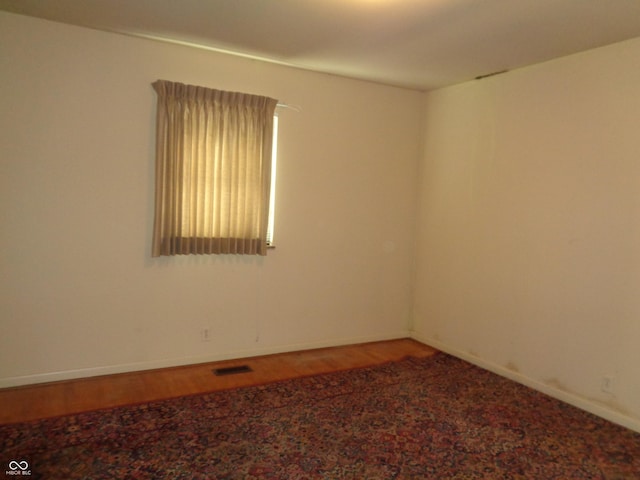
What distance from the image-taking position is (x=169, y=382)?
342 centimetres

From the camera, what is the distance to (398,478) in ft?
7.58

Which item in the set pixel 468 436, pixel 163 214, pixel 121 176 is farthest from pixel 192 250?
pixel 468 436

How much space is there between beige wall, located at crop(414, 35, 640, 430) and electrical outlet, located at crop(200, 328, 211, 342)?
228cm

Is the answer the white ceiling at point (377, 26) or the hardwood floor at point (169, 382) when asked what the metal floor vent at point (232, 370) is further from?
the white ceiling at point (377, 26)

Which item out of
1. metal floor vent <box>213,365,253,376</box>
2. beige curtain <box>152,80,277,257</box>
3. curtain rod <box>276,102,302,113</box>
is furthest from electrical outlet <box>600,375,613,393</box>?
curtain rod <box>276,102,302,113</box>

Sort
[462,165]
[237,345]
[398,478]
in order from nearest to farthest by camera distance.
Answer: [398,478]
[237,345]
[462,165]

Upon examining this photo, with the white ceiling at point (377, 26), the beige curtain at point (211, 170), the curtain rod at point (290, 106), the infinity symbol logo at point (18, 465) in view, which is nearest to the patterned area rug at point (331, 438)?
the infinity symbol logo at point (18, 465)

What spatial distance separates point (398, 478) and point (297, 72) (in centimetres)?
334

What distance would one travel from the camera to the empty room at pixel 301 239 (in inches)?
106

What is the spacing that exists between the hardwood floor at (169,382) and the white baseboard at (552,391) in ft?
0.95

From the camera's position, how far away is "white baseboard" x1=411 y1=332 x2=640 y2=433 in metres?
3.04

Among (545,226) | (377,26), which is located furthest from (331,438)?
(377,26)

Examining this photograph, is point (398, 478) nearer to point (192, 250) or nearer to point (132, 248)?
point (192, 250)

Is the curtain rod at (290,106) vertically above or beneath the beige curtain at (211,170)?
above
